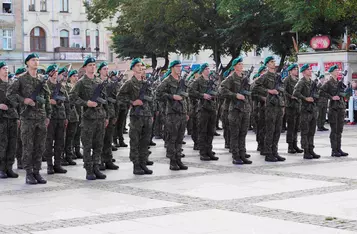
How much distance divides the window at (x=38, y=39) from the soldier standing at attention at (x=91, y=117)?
58.0 meters

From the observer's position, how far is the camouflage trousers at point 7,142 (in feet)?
49.3

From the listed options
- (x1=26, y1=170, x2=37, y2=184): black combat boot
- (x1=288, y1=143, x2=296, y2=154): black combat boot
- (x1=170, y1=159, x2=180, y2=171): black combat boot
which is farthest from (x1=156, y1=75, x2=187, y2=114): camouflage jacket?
(x1=288, y1=143, x2=296, y2=154): black combat boot

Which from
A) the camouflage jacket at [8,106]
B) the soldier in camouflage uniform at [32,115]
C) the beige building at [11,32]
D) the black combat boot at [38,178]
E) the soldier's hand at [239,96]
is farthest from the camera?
the beige building at [11,32]

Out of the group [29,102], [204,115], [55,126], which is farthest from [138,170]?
[204,115]

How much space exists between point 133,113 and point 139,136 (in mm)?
469

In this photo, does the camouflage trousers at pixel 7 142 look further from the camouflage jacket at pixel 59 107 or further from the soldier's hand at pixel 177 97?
the soldier's hand at pixel 177 97

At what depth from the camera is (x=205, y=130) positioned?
1783cm

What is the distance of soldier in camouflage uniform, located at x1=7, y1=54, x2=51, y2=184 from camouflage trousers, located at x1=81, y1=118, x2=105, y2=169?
83 cm

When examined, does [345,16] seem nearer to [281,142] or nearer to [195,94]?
[281,142]

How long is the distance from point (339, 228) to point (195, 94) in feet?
28.0

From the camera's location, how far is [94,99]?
573 inches

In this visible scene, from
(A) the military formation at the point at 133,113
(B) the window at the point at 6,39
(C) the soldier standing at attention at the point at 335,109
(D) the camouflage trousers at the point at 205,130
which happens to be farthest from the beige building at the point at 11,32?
(C) the soldier standing at attention at the point at 335,109

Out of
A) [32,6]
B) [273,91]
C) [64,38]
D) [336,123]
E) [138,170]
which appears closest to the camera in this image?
[138,170]

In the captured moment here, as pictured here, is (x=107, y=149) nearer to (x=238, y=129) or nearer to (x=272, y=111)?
(x=238, y=129)
